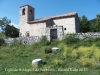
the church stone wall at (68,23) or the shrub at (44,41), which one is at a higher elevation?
the church stone wall at (68,23)

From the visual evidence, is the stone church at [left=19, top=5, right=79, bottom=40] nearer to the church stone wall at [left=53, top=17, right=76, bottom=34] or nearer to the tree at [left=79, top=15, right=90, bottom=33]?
the church stone wall at [left=53, top=17, right=76, bottom=34]

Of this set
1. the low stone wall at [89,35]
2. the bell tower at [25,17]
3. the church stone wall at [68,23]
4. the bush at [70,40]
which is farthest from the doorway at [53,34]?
the bell tower at [25,17]

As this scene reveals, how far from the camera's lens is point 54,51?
38.1 ft

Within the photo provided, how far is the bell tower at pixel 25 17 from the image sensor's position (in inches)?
944

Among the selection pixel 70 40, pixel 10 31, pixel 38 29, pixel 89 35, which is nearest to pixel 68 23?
pixel 38 29

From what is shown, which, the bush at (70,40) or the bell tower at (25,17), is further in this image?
the bell tower at (25,17)

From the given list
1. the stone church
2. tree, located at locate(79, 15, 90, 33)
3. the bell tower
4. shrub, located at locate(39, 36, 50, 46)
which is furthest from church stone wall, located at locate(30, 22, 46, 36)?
tree, located at locate(79, 15, 90, 33)

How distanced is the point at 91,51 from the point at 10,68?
5807mm

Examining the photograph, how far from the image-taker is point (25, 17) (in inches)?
959

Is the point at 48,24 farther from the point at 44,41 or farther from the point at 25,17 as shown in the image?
the point at 44,41

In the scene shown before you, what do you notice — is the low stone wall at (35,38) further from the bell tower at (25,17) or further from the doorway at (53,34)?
the bell tower at (25,17)

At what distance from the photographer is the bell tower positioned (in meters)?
24.0

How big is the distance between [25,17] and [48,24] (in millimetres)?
5617

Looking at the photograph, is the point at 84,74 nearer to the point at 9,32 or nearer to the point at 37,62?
the point at 37,62
